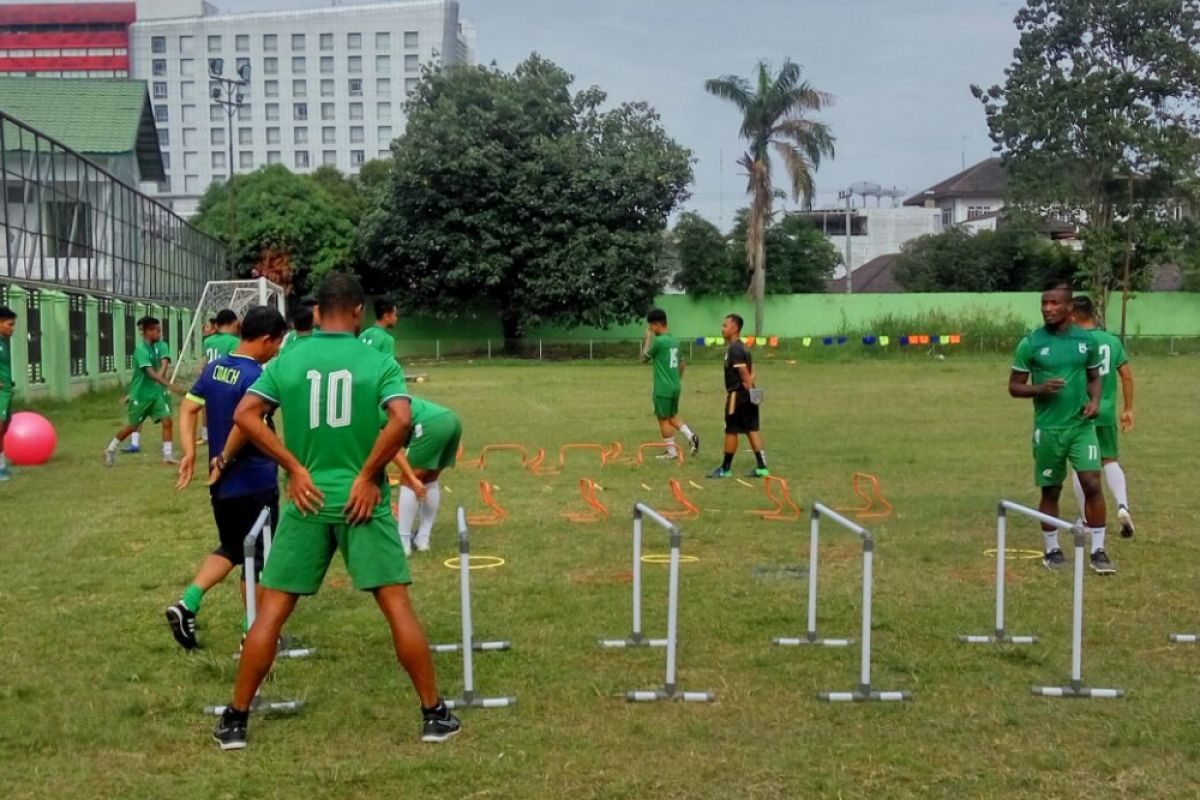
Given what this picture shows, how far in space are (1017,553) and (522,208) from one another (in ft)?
126

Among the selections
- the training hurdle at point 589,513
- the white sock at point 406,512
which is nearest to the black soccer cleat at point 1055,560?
the training hurdle at point 589,513

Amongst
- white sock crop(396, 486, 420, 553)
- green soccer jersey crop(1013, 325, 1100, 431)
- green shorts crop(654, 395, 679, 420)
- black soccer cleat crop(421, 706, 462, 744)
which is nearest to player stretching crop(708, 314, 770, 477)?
green shorts crop(654, 395, 679, 420)

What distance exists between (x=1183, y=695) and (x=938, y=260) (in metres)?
56.8

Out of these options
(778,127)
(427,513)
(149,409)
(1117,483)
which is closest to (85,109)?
(778,127)

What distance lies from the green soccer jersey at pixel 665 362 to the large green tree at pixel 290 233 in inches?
1435

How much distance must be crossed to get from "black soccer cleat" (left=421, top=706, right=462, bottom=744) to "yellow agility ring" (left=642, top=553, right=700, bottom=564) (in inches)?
157

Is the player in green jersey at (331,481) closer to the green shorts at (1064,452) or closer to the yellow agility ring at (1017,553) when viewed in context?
the green shorts at (1064,452)

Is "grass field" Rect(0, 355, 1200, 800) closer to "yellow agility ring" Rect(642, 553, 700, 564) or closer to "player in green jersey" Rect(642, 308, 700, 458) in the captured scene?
"yellow agility ring" Rect(642, 553, 700, 564)

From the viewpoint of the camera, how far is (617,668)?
6555 mm

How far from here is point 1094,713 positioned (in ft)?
19.0

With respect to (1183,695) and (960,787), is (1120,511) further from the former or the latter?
(960,787)

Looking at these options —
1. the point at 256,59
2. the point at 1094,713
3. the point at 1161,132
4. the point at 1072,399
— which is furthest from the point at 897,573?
the point at 256,59

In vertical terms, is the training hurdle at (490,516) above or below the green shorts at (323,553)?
below

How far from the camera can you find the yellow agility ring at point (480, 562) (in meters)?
9.13
